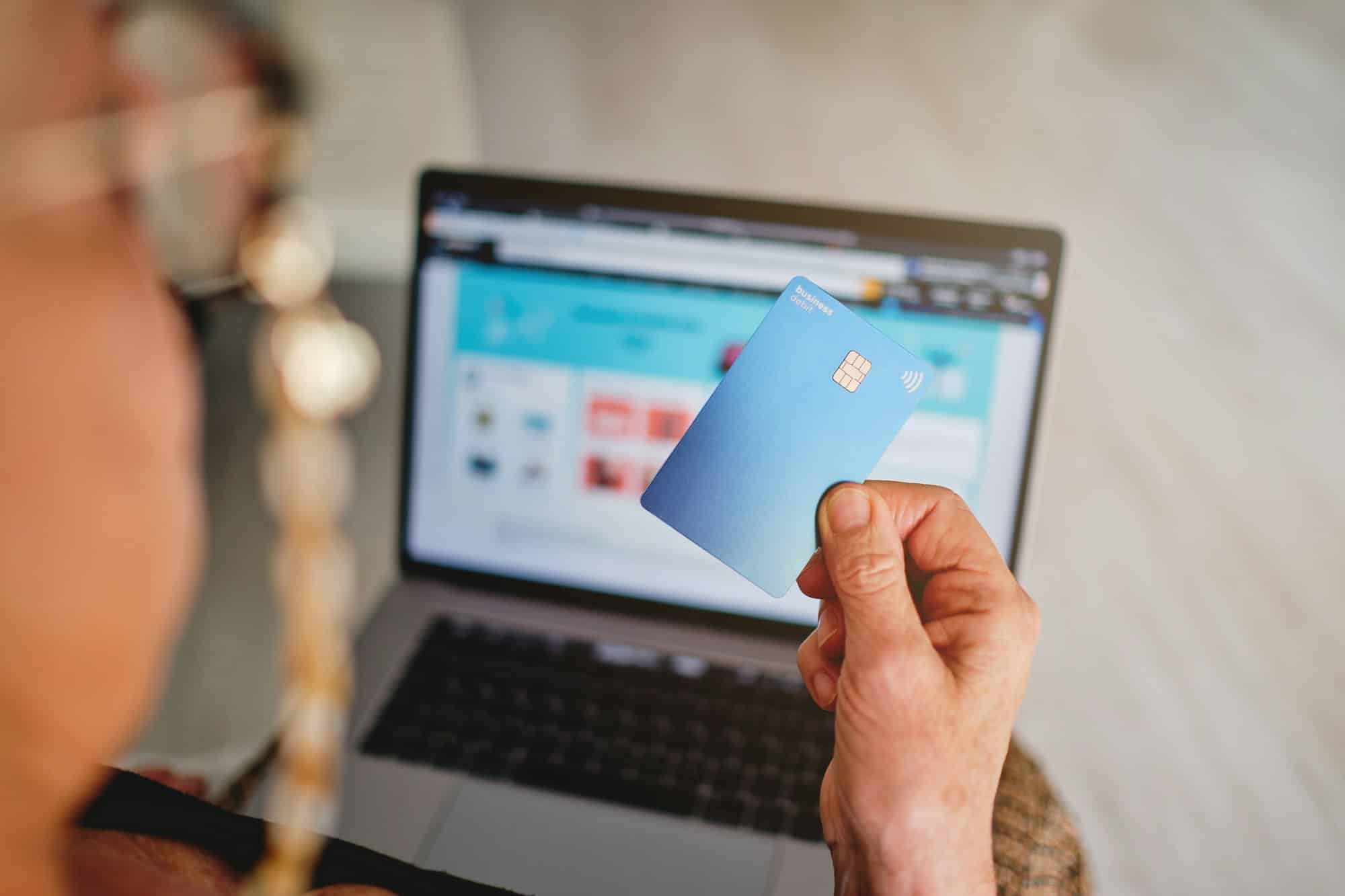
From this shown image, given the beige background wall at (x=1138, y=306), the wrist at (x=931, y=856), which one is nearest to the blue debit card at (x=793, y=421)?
the wrist at (x=931, y=856)

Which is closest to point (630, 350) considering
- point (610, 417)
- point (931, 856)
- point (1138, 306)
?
point (610, 417)

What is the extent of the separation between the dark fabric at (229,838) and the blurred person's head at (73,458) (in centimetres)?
15

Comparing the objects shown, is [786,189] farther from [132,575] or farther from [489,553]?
[132,575]

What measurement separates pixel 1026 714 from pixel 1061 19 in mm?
764

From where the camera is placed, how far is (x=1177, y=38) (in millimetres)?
854

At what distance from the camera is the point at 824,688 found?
0.45 m

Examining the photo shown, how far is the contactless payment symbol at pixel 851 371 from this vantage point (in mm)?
395

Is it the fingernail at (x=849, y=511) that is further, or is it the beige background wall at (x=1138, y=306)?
the beige background wall at (x=1138, y=306)

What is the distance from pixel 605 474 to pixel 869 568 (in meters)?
0.35

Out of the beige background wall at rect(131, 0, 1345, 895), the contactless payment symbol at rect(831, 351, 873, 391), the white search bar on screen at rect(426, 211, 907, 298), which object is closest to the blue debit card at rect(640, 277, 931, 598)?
the contactless payment symbol at rect(831, 351, 873, 391)

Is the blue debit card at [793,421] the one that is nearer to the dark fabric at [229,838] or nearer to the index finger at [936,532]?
the index finger at [936,532]

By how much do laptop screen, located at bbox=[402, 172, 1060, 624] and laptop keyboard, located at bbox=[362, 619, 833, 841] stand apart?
0.21 ft

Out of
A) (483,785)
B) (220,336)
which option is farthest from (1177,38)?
(220,336)

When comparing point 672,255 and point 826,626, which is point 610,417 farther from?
point 826,626
